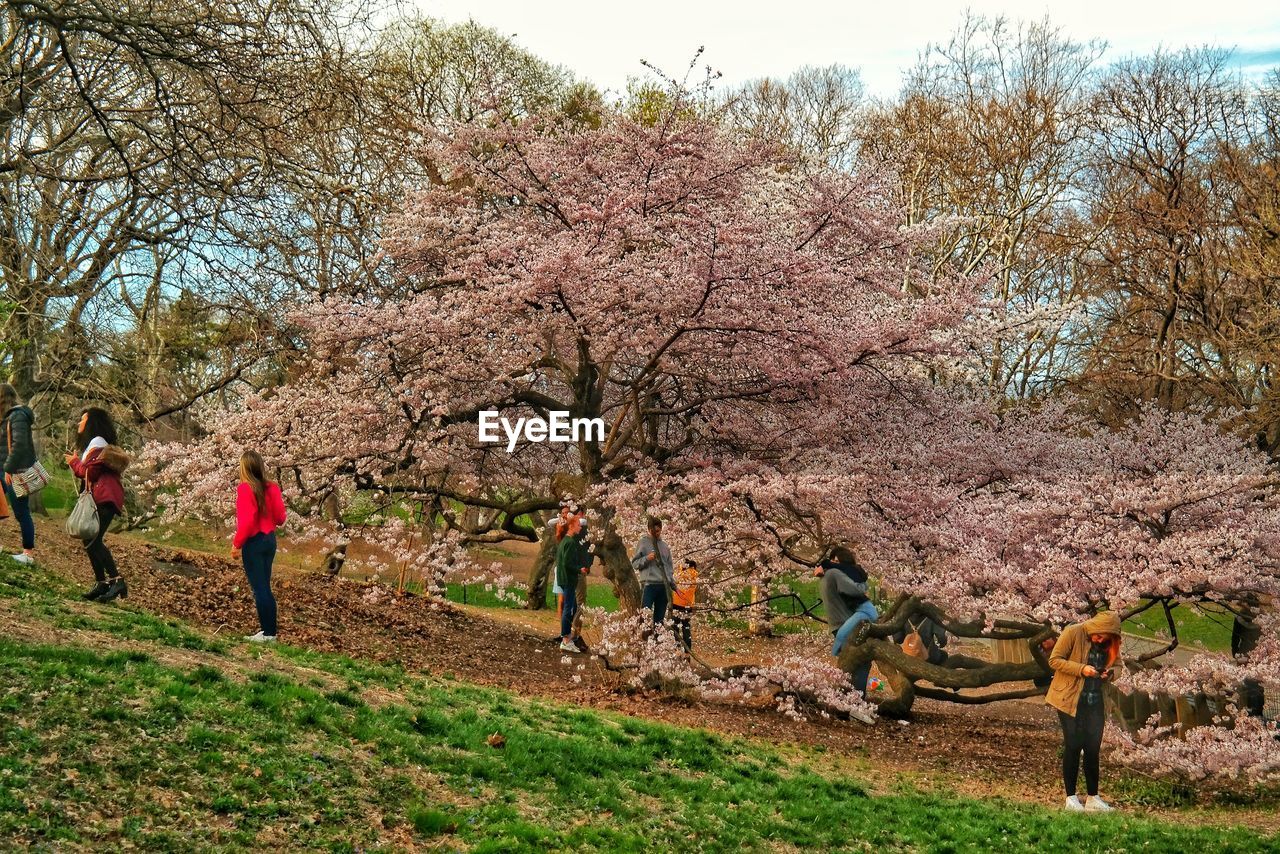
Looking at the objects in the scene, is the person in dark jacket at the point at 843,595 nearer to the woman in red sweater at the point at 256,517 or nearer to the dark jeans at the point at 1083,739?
the dark jeans at the point at 1083,739

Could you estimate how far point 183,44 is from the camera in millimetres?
8727

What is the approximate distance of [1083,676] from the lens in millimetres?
9703

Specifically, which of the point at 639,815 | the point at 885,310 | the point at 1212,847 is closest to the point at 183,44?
the point at 639,815

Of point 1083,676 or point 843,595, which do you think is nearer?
point 1083,676

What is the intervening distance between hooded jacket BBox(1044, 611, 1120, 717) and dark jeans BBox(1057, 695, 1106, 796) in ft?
0.37

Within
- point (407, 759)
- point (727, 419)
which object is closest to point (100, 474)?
point (407, 759)

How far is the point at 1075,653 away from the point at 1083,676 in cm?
21

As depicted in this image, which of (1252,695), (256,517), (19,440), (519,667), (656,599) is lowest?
(519,667)

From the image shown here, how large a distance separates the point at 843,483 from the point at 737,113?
17956mm

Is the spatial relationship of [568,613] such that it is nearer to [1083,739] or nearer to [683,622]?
[683,622]

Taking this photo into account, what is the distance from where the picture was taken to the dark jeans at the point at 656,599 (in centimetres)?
1297

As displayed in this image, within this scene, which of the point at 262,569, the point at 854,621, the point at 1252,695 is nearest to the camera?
the point at 262,569

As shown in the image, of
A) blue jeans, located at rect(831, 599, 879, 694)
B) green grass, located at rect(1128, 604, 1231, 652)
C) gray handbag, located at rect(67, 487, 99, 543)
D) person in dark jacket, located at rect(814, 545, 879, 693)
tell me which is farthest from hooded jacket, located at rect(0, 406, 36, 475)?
green grass, located at rect(1128, 604, 1231, 652)

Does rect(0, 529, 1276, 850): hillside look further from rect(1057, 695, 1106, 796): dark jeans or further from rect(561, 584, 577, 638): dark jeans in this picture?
rect(561, 584, 577, 638): dark jeans
